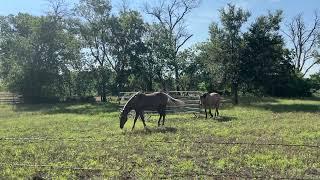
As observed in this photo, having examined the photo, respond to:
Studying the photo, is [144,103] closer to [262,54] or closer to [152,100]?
[152,100]

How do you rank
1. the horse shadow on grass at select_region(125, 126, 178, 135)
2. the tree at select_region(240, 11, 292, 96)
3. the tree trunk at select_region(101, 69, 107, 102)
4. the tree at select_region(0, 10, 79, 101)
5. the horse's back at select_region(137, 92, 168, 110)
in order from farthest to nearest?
the tree trunk at select_region(101, 69, 107, 102) → the tree at select_region(0, 10, 79, 101) → the tree at select_region(240, 11, 292, 96) → the horse's back at select_region(137, 92, 168, 110) → the horse shadow on grass at select_region(125, 126, 178, 135)

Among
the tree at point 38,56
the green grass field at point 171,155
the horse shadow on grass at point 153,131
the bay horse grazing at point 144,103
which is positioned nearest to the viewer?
the green grass field at point 171,155

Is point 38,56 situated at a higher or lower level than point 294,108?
higher

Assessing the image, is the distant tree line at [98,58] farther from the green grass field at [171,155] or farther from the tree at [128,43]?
the green grass field at [171,155]

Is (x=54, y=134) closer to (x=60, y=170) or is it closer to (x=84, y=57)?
(x=60, y=170)

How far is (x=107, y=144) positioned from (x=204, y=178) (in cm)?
508

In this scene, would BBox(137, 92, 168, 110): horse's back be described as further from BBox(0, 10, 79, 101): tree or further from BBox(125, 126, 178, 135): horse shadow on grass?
BBox(0, 10, 79, 101): tree

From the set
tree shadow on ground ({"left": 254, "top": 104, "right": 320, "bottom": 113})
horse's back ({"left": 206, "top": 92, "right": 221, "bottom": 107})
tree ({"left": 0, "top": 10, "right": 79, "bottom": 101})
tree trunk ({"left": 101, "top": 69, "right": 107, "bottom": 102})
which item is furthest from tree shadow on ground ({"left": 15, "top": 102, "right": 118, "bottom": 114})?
tree shadow on ground ({"left": 254, "top": 104, "right": 320, "bottom": 113})

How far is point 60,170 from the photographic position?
8781 millimetres

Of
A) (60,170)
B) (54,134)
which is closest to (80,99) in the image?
(54,134)

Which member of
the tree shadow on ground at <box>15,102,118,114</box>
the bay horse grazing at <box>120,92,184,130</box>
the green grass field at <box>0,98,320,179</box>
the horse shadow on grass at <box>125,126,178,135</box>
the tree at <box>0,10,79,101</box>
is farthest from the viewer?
the tree at <box>0,10,79,101</box>

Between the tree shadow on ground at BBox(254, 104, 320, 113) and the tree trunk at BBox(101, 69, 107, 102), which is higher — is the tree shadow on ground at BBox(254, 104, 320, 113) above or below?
below

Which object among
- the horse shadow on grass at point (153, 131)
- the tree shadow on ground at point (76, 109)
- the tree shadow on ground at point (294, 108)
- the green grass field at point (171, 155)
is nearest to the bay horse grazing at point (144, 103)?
the horse shadow on grass at point (153, 131)

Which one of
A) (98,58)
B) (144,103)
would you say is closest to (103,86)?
(98,58)
